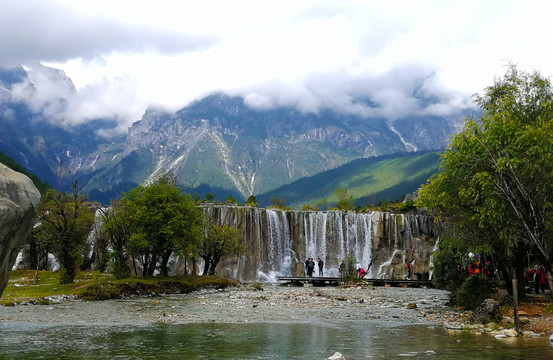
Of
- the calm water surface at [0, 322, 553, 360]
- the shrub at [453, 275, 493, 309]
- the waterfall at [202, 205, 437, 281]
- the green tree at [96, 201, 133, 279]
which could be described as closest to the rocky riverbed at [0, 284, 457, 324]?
the shrub at [453, 275, 493, 309]

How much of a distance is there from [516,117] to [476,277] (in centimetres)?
1079

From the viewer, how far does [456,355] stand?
17766 millimetres

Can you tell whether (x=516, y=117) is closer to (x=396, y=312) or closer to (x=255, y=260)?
(x=396, y=312)

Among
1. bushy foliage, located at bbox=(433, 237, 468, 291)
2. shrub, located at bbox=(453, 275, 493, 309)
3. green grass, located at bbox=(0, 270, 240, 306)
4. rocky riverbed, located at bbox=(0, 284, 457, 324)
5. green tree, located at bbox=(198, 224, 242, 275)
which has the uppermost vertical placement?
green tree, located at bbox=(198, 224, 242, 275)

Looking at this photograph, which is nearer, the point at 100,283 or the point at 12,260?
the point at 12,260

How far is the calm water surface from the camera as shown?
58.0ft

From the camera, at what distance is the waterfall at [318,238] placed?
8906cm

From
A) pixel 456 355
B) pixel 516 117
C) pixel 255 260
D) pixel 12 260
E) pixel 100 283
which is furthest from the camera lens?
pixel 255 260

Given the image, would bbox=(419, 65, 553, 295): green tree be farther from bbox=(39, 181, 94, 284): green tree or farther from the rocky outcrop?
bbox=(39, 181, 94, 284): green tree

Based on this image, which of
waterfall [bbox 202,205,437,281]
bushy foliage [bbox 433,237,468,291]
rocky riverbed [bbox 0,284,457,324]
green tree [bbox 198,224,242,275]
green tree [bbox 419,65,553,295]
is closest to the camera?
green tree [bbox 419,65,553,295]

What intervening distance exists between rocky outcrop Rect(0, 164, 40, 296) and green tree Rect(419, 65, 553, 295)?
732 inches

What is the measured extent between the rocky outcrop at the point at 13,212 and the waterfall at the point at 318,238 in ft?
242

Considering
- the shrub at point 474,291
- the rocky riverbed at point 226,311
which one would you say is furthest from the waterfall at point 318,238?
the shrub at point 474,291

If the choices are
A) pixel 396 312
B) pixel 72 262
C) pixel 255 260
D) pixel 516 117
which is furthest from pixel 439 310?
pixel 255 260
